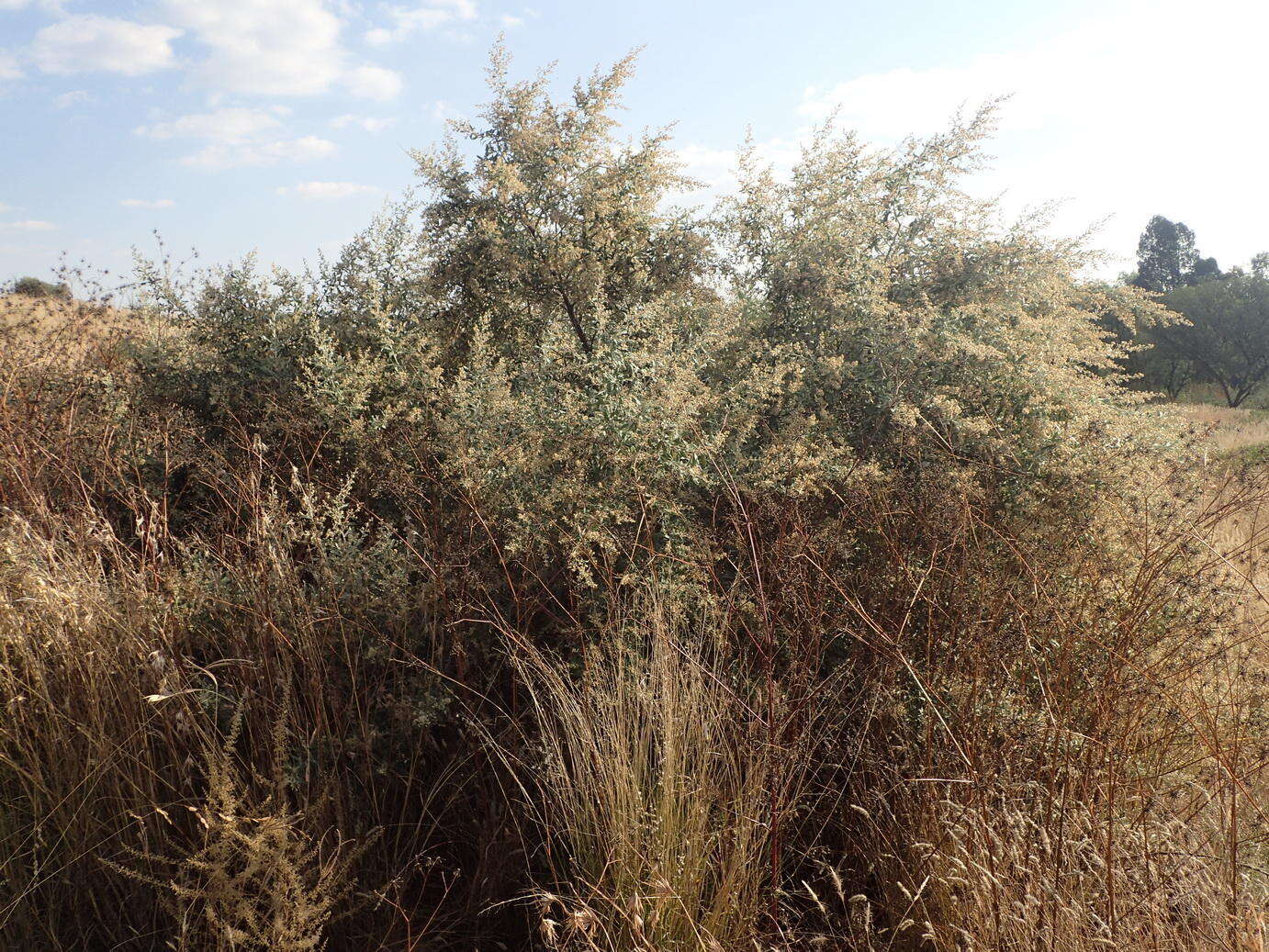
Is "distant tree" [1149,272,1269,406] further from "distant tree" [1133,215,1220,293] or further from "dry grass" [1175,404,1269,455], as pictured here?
"distant tree" [1133,215,1220,293]

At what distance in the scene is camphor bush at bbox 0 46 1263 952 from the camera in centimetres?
216

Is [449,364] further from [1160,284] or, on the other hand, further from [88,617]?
[1160,284]

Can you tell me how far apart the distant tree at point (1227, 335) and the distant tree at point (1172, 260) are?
39.2ft

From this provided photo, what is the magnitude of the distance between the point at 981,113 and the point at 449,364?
432 cm

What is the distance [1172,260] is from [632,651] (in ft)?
171

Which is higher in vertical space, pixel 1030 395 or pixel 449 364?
pixel 449 364

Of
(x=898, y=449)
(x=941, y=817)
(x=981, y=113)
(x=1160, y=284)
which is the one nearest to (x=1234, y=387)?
(x=1160, y=284)

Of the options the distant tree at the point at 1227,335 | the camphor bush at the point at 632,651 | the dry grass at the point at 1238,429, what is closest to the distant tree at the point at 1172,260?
the distant tree at the point at 1227,335

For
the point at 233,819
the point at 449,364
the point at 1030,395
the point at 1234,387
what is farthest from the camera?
the point at 1234,387

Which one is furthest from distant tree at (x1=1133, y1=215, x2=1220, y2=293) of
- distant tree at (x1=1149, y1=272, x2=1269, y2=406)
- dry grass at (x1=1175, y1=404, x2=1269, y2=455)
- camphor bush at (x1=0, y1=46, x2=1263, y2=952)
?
camphor bush at (x1=0, y1=46, x2=1263, y2=952)

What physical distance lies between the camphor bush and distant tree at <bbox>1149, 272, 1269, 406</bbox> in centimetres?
3214

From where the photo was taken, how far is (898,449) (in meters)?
4.13

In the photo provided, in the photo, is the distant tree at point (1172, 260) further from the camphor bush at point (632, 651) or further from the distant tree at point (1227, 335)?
the camphor bush at point (632, 651)

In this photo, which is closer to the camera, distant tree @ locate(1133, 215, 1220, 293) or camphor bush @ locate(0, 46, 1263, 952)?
camphor bush @ locate(0, 46, 1263, 952)
